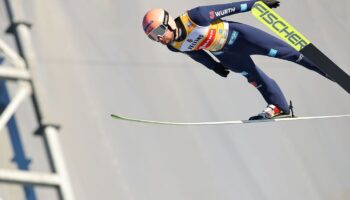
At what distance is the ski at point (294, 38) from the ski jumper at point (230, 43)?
106 mm

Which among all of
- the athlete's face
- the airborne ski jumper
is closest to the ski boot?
the airborne ski jumper

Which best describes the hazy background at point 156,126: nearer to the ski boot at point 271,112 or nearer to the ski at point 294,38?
the ski boot at point 271,112

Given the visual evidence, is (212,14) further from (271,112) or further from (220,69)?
(271,112)

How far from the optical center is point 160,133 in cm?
723

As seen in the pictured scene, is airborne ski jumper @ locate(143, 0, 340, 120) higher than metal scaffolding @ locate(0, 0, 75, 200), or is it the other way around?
airborne ski jumper @ locate(143, 0, 340, 120)

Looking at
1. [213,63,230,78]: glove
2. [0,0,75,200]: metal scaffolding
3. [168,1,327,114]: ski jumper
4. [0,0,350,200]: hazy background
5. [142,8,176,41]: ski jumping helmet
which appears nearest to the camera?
[0,0,75,200]: metal scaffolding

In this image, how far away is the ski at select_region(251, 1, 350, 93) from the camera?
5898 millimetres

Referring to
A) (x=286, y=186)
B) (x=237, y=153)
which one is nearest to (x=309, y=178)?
(x=286, y=186)

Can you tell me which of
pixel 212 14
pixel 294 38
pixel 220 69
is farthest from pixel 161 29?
pixel 294 38

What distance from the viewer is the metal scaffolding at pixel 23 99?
166 inches

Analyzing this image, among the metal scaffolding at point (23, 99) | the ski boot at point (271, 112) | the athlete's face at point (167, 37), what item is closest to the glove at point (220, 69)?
Answer: the ski boot at point (271, 112)

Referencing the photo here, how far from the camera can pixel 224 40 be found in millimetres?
6062

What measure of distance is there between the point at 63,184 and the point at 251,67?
2540 millimetres

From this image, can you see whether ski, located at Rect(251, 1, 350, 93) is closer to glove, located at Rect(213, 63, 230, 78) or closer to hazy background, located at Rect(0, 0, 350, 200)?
glove, located at Rect(213, 63, 230, 78)
